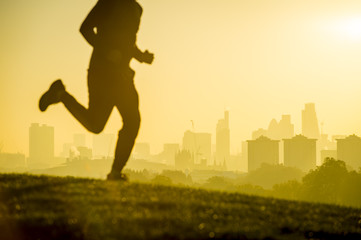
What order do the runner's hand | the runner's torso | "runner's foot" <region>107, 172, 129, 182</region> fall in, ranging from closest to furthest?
the runner's torso, "runner's foot" <region>107, 172, 129, 182</region>, the runner's hand

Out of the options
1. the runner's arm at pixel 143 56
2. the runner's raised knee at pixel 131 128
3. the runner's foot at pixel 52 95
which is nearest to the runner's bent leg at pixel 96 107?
the runner's raised knee at pixel 131 128

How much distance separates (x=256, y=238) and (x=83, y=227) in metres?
2.41

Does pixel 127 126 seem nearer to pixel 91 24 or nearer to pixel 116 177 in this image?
pixel 116 177

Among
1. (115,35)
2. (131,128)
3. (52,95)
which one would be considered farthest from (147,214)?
(115,35)

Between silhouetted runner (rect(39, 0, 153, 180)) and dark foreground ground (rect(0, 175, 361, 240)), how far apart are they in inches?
48.2

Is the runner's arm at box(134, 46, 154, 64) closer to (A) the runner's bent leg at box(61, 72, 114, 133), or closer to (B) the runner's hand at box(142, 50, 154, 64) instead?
(B) the runner's hand at box(142, 50, 154, 64)

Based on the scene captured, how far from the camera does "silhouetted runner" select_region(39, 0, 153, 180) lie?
11.9 m

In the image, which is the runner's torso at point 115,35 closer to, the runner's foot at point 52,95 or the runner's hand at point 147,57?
the runner's hand at point 147,57

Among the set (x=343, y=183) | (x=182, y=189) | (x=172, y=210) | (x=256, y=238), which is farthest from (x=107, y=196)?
(x=343, y=183)

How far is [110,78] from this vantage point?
11.9 metres

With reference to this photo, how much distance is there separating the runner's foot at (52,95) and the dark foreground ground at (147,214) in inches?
60.3

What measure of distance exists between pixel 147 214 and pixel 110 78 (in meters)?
3.82

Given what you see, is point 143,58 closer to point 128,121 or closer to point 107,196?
point 128,121

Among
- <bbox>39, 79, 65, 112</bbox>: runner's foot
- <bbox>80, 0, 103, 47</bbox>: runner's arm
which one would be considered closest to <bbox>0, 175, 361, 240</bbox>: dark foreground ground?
<bbox>39, 79, 65, 112</bbox>: runner's foot
